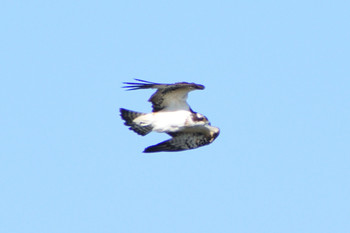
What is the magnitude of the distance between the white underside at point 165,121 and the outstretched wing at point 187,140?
0.39 metres

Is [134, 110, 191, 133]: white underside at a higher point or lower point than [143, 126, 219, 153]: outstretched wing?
higher

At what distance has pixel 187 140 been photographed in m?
22.0

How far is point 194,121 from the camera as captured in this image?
21.5 m

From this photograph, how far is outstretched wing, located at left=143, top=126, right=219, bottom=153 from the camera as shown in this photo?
2186 centimetres

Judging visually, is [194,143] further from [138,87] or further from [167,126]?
[138,87]

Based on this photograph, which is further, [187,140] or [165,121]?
[187,140]

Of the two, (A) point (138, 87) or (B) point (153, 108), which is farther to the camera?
(B) point (153, 108)

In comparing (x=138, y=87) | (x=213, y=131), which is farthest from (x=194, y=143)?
(x=138, y=87)

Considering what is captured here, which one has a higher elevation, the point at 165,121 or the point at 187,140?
the point at 165,121

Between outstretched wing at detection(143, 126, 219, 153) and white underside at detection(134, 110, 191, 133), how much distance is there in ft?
1.29

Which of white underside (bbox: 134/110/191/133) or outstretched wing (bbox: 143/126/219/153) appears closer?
white underside (bbox: 134/110/191/133)

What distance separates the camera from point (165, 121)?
847 inches

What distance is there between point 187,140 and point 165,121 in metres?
0.80

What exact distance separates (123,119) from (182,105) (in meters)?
1.30
